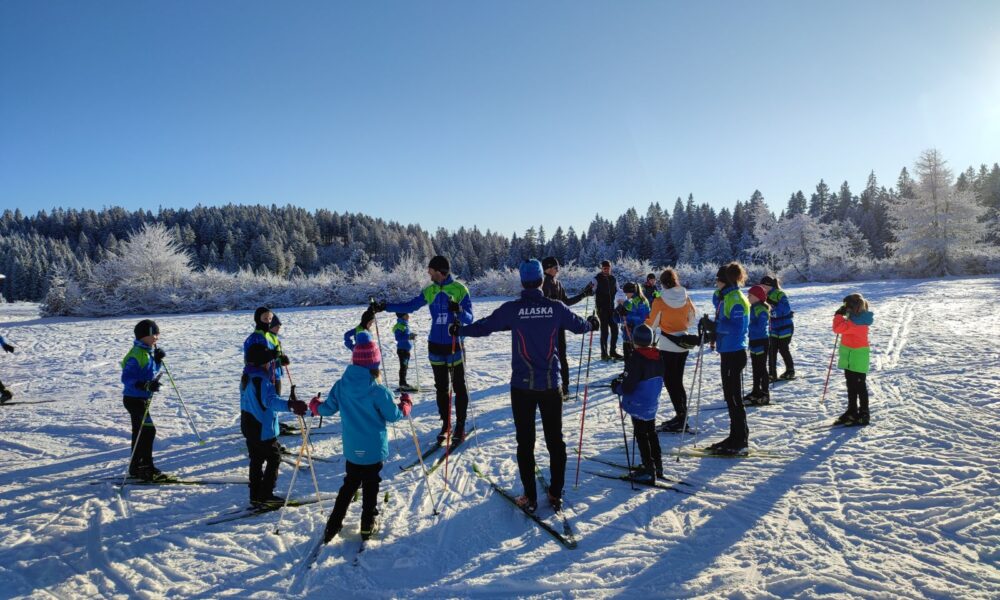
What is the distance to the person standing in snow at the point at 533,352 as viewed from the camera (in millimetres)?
3857

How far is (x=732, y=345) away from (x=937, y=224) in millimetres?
34585

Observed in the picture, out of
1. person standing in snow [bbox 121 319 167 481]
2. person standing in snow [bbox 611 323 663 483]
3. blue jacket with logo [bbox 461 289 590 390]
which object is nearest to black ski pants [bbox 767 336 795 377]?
person standing in snow [bbox 611 323 663 483]

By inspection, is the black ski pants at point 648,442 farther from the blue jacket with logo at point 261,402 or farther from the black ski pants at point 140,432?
the black ski pants at point 140,432

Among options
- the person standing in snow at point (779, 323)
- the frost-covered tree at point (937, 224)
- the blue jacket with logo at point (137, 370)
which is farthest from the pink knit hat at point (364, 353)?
the frost-covered tree at point (937, 224)

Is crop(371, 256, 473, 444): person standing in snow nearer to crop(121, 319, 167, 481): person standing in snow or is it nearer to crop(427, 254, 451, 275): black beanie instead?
crop(427, 254, 451, 275): black beanie

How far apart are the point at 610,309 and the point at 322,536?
7.66 metres

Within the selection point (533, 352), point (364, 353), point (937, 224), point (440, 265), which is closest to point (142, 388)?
point (364, 353)

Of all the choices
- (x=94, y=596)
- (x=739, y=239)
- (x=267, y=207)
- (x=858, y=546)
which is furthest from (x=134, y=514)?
(x=267, y=207)

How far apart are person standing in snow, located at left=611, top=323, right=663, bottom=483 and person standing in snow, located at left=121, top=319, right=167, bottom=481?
4686mm

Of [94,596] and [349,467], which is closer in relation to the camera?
[94,596]

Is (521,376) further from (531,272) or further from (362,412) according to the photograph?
(362,412)

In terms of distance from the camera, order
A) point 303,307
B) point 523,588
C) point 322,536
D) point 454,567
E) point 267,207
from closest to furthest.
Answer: point 523,588 < point 454,567 < point 322,536 < point 303,307 < point 267,207

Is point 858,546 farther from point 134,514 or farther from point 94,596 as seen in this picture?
point 134,514

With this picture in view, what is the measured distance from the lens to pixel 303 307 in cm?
2364
